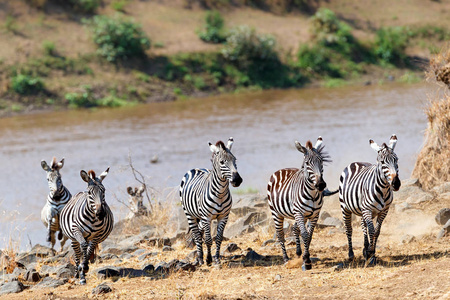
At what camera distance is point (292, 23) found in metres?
47.0

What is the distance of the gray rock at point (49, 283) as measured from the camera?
9172mm

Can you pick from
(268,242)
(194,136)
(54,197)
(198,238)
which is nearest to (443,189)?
(268,242)

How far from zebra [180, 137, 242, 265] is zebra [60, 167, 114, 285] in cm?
138

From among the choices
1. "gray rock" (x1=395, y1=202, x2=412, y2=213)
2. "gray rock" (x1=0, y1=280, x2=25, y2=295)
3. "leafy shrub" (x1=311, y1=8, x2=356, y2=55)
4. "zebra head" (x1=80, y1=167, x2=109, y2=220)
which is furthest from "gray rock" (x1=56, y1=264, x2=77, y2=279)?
"leafy shrub" (x1=311, y1=8, x2=356, y2=55)

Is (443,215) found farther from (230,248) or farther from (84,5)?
(84,5)

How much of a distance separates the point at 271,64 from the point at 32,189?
2365 cm

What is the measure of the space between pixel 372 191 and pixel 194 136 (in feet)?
60.4

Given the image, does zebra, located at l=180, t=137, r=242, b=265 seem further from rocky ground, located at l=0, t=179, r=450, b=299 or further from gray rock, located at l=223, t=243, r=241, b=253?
gray rock, located at l=223, t=243, r=241, b=253

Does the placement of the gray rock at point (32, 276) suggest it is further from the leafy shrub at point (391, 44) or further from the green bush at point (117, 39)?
the leafy shrub at point (391, 44)

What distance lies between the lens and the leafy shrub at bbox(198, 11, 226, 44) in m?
41.1

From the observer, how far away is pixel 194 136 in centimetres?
2672

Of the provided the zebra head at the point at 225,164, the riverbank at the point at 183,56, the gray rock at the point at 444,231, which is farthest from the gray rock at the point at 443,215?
the riverbank at the point at 183,56

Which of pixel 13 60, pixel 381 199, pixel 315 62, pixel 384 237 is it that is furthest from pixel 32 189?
pixel 315 62

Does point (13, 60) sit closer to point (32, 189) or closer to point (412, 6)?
point (32, 189)
